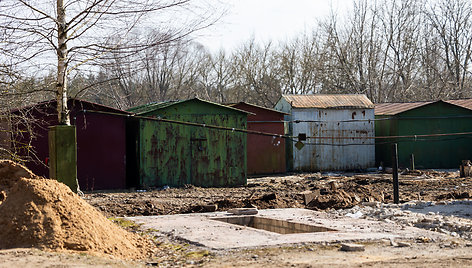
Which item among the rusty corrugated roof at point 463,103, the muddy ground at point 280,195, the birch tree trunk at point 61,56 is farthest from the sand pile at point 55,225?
the rusty corrugated roof at point 463,103

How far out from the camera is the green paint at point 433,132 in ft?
99.6

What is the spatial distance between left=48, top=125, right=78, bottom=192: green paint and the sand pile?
9.32 feet

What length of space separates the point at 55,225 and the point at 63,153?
383 centimetres

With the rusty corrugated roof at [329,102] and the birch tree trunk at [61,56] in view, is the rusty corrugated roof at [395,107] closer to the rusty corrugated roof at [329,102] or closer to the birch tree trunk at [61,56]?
the rusty corrugated roof at [329,102]

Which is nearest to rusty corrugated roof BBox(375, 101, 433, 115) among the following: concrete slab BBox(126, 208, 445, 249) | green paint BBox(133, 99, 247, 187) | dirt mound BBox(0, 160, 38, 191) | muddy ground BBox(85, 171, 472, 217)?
muddy ground BBox(85, 171, 472, 217)

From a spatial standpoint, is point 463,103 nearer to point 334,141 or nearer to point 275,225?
point 334,141

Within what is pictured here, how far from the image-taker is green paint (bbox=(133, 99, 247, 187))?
2219 centimetres

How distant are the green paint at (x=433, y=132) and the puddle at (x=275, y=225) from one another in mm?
18443

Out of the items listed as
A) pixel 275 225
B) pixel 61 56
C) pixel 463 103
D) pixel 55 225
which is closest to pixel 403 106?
pixel 463 103

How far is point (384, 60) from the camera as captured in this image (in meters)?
45.7

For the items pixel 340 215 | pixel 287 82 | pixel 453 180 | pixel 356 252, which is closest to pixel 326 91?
pixel 287 82

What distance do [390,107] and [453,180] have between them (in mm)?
10272

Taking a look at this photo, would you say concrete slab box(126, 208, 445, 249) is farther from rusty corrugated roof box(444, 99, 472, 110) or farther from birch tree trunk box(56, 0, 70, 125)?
rusty corrugated roof box(444, 99, 472, 110)

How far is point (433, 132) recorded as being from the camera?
100 ft
